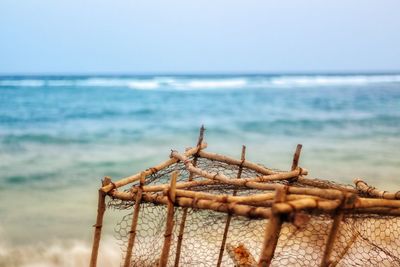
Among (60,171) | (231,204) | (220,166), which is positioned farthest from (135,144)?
(231,204)

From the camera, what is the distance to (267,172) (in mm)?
4508

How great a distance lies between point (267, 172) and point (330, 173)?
6763 millimetres

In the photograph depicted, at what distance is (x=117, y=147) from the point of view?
→ 14344 mm

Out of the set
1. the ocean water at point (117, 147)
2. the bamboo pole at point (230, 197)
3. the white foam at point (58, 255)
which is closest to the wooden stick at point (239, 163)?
the bamboo pole at point (230, 197)

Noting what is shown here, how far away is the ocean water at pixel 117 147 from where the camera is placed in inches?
294

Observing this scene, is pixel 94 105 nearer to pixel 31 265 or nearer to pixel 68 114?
pixel 68 114

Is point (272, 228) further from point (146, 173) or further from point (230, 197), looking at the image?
point (146, 173)

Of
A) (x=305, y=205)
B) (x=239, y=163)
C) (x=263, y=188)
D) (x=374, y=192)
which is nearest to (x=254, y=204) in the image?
(x=263, y=188)

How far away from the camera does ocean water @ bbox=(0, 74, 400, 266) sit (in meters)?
→ 7.47

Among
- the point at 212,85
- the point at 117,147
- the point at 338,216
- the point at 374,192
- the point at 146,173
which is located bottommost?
the point at 117,147

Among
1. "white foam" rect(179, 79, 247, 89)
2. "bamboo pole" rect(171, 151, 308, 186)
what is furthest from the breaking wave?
"bamboo pole" rect(171, 151, 308, 186)

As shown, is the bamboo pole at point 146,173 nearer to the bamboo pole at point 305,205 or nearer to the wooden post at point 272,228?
the wooden post at point 272,228

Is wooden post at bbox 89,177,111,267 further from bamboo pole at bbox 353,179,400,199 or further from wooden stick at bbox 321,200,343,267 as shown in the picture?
bamboo pole at bbox 353,179,400,199

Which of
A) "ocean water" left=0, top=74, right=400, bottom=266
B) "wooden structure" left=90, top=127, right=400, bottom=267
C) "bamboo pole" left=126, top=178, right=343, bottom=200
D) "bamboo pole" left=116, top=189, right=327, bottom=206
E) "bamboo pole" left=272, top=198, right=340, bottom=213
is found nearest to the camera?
"bamboo pole" left=272, top=198, right=340, bottom=213
